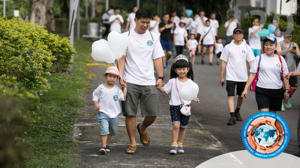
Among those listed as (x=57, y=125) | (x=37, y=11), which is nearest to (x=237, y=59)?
(x=57, y=125)

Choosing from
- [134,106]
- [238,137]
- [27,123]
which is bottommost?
[238,137]

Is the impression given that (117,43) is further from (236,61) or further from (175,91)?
(236,61)

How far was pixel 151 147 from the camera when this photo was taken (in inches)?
316

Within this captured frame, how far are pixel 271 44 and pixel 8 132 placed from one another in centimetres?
598

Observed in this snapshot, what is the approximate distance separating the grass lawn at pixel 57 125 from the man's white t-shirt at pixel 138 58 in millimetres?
1237

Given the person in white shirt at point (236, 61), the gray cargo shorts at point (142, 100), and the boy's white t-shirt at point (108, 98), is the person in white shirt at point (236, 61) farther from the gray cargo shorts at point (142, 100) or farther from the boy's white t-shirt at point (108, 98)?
the boy's white t-shirt at point (108, 98)

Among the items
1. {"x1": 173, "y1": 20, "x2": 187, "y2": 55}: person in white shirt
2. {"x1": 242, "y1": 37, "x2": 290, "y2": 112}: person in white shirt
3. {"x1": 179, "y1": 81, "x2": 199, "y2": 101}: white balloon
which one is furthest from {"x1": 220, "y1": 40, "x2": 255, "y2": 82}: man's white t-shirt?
{"x1": 173, "y1": 20, "x2": 187, "y2": 55}: person in white shirt

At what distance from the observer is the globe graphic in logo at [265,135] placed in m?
5.26

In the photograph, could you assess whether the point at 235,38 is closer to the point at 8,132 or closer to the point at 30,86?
the point at 30,86

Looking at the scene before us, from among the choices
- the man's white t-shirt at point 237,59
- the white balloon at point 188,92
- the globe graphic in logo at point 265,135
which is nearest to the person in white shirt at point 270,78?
the man's white t-shirt at point 237,59

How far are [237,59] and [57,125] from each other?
3.64m

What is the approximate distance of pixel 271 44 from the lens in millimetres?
8734

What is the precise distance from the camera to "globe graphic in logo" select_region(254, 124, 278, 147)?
5261mm

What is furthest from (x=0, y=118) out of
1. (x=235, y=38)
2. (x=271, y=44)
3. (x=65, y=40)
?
(x=65, y=40)
